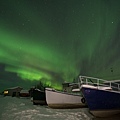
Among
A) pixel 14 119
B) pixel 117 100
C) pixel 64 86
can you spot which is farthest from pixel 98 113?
pixel 64 86

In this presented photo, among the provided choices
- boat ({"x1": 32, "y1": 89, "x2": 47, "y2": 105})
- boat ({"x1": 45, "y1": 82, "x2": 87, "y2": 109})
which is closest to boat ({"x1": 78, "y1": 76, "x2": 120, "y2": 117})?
boat ({"x1": 45, "y1": 82, "x2": 87, "y2": 109})

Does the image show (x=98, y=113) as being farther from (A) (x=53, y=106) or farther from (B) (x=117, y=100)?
(A) (x=53, y=106)

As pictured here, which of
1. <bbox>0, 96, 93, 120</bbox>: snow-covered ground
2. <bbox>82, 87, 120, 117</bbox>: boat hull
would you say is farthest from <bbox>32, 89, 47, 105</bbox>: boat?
<bbox>82, 87, 120, 117</bbox>: boat hull

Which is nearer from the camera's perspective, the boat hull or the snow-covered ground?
the boat hull

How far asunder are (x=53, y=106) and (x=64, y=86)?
84.6 ft

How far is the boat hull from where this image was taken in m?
12.8

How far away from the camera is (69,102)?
20.5 m

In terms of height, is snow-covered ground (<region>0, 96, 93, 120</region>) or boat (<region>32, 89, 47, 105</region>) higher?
boat (<region>32, 89, 47, 105</region>)

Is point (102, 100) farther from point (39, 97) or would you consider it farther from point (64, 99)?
point (39, 97)

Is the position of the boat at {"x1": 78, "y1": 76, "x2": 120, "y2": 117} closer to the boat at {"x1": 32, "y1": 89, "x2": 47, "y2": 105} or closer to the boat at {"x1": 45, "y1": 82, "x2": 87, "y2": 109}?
the boat at {"x1": 45, "y1": 82, "x2": 87, "y2": 109}

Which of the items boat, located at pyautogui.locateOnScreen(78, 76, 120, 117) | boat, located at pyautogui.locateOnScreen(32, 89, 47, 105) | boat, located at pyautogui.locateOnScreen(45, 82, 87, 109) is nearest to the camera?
boat, located at pyautogui.locateOnScreen(78, 76, 120, 117)

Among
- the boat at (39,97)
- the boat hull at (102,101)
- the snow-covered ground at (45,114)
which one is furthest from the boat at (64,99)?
the boat hull at (102,101)

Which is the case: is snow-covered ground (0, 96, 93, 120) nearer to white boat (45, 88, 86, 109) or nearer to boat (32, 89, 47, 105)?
white boat (45, 88, 86, 109)

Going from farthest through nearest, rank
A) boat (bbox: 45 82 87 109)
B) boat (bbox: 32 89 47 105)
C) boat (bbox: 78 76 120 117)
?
boat (bbox: 32 89 47 105) → boat (bbox: 45 82 87 109) → boat (bbox: 78 76 120 117)
